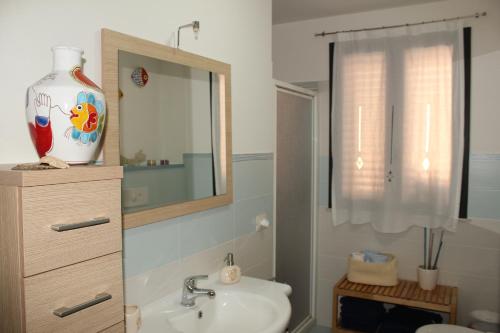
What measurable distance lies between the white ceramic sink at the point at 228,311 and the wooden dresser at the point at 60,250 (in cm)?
48

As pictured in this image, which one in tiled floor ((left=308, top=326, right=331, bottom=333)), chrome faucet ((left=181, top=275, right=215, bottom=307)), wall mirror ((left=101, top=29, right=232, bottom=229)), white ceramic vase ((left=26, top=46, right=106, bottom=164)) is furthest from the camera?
tiled floor ((left=308, top=326, right=331, bottom=333))

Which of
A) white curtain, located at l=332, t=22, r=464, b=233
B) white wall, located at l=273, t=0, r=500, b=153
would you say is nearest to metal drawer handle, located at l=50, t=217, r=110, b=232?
white curtain, located at l=332, t=22, r=464, b=233

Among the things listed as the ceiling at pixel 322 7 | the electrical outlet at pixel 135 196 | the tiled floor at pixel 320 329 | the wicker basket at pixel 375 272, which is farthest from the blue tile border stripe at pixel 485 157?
the electrical outlet at pixel 135 196

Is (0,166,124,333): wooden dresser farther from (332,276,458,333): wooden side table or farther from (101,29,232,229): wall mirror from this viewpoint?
(332,276,458,333): wooden side table

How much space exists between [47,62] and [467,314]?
296cm

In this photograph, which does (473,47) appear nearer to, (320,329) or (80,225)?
(320,329)

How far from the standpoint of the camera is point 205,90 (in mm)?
1911

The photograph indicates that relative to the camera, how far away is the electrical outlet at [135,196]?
152cm

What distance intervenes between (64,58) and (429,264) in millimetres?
2693

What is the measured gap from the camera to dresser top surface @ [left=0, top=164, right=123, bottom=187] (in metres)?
0.88

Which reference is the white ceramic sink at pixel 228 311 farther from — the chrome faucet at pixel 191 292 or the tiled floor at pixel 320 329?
the tiled floor at pixel 320 329

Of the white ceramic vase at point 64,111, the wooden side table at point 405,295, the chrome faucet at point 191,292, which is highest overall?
the white ceramic vase at point 64,111

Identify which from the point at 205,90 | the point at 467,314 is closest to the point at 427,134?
the point at 467,314

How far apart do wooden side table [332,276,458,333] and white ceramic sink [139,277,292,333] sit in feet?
3.97
